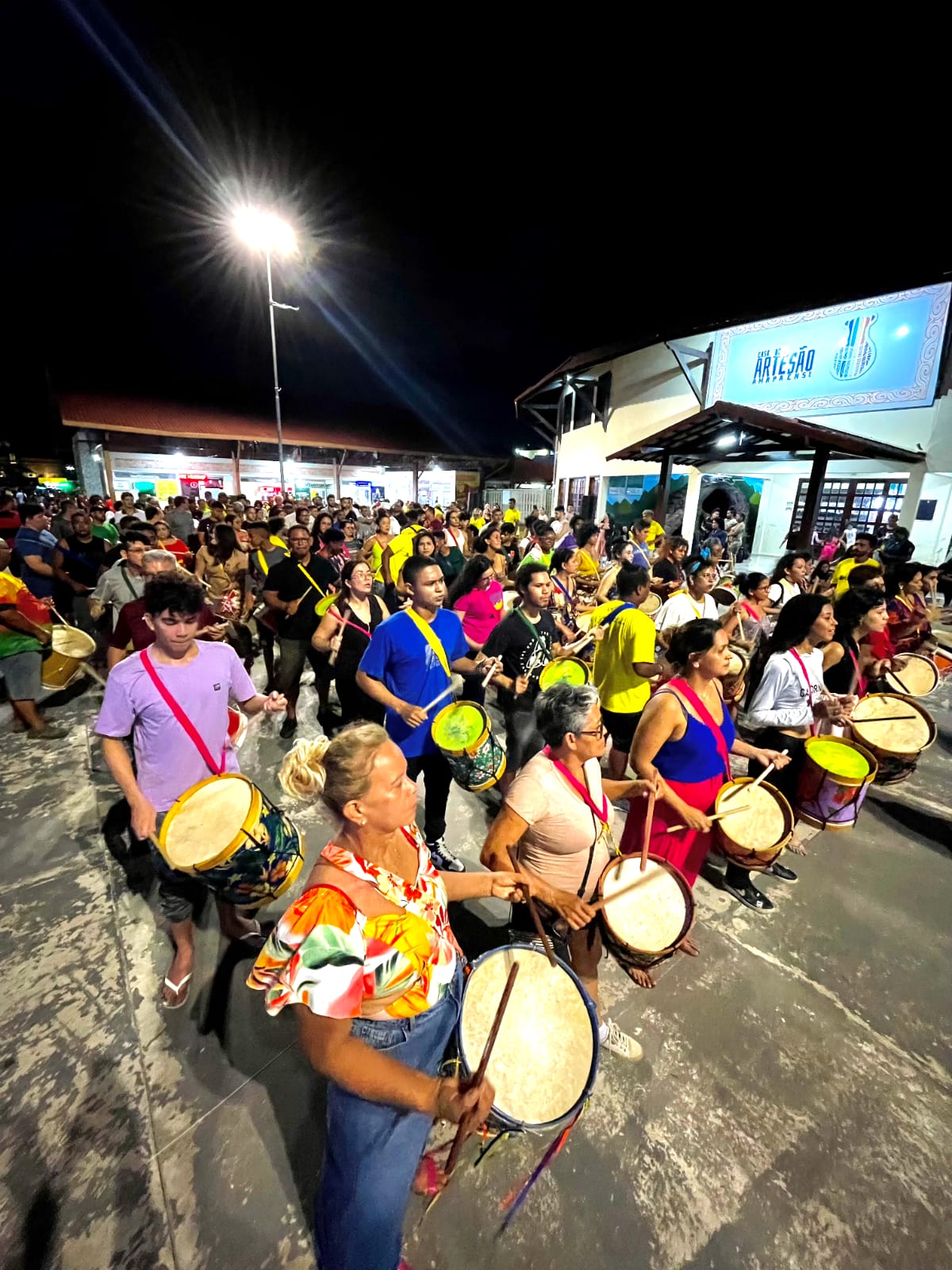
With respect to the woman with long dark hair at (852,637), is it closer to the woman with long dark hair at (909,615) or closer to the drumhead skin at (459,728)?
the woman with long dark hair at (909,615)

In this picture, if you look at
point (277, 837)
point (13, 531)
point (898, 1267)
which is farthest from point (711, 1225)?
point (13, 531)

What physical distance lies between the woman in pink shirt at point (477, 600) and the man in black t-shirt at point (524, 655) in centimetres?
94

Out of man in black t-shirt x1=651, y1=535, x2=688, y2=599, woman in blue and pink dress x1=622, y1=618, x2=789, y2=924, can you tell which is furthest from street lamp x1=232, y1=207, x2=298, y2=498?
woman in blue and pink dress x1=622, y1=618, x2=789, y2=924

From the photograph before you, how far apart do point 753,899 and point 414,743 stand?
2.49 metres

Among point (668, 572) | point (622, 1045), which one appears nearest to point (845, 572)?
point (668, 572)

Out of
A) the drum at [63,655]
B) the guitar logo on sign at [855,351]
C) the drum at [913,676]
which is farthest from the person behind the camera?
the guitar logo on sign at [855,351]

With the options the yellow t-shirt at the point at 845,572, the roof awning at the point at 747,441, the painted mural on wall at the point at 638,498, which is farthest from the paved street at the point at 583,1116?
the painted mural on wall at the point at 638,498

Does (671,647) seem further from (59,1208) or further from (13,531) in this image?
(13,531)

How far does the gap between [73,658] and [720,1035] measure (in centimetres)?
603

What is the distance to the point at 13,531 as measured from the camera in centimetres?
823

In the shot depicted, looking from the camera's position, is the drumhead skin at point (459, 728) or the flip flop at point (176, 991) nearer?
the flip flop at point (176, 991)

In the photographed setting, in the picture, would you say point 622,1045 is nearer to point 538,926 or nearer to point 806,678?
point 538,926

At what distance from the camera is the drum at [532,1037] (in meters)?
1.60

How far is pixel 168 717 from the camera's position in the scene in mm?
2354
